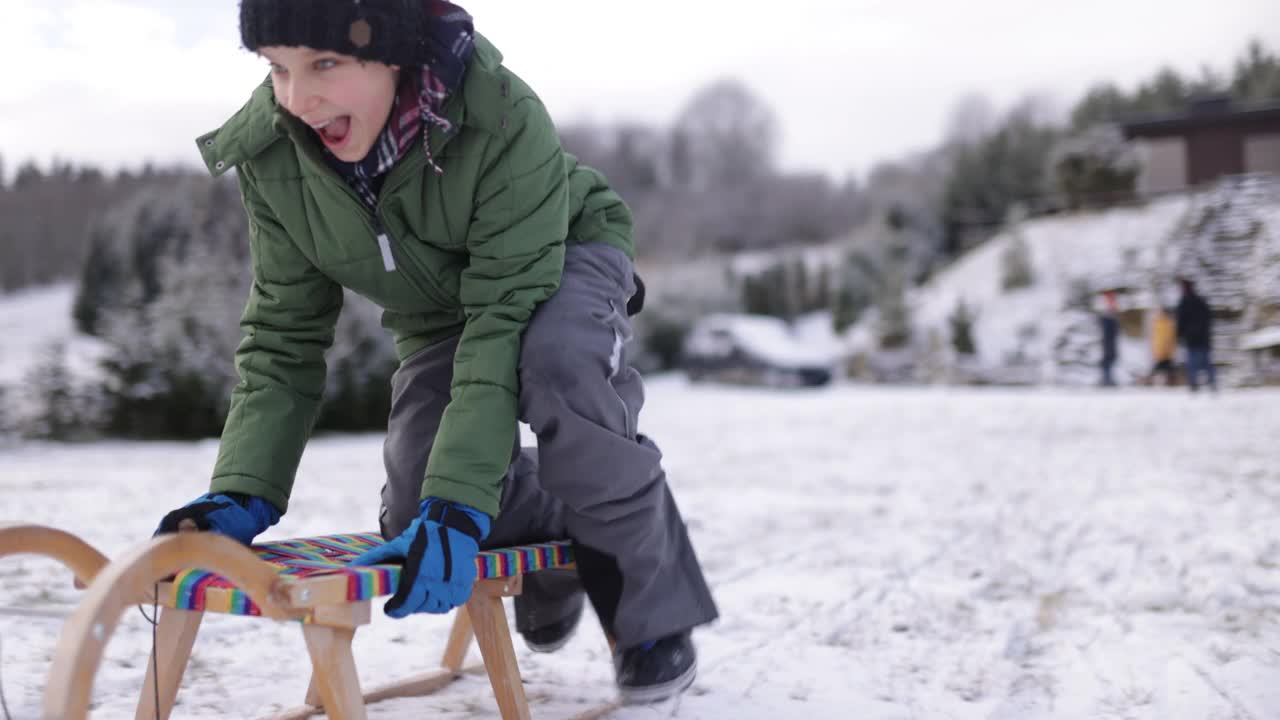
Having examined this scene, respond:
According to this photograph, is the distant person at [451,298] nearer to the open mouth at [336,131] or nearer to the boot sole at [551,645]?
the open mouth at [336,131]

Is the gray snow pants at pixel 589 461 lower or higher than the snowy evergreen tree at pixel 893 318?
higher

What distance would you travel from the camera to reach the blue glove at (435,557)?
1.58m

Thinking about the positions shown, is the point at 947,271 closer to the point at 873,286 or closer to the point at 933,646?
the point at 873,286

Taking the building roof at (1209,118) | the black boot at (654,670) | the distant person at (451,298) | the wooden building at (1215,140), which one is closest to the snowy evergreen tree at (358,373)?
the distant person at (451,298)

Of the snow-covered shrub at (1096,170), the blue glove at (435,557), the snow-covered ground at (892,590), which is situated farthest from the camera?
the snow-covered shrub at (1096,170)

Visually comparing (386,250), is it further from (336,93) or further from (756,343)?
(756,343)

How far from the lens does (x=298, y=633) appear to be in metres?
3.02

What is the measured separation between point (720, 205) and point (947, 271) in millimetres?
15523

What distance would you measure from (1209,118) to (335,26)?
27150 mm

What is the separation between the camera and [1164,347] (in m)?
16.2

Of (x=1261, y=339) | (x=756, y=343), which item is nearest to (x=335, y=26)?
(x=1261, y=339)

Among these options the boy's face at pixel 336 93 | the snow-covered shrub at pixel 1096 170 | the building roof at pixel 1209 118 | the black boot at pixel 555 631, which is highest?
the building roof at pixel 1209 118

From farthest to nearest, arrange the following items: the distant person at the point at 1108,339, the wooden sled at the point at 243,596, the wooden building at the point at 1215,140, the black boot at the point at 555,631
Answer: the wooden building at the point at 1215,140
the distant person at the point at 1108,339
the black boot at the point at 555,631
the wooden sled at the point at 243,596

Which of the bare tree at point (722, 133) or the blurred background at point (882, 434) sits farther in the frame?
the bare tree at point (722, 133)
